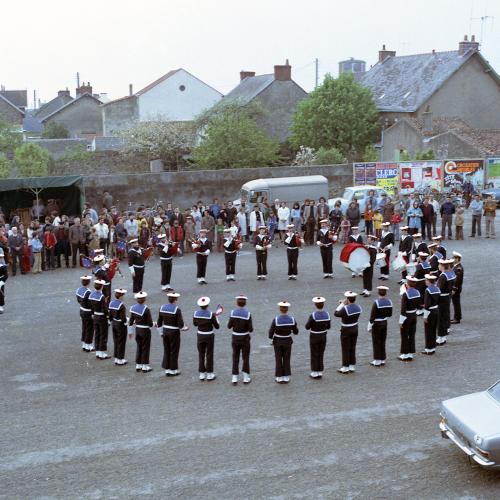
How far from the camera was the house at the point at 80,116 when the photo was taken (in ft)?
249

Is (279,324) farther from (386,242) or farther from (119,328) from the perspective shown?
(386,242)

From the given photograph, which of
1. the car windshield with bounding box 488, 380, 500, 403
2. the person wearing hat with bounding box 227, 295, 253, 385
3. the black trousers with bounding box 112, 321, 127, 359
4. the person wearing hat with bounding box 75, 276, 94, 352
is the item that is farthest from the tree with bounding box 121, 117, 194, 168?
the car windshield with bounding box 488, 380, 500, 403

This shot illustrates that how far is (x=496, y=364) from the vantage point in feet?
46.1

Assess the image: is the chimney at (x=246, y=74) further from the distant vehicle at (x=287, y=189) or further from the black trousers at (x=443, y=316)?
the black trousers at (x=443, y=316)

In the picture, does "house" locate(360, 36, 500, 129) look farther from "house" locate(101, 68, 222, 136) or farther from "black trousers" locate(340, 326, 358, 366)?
"black trousers" locate(340, 326, 358, 366)

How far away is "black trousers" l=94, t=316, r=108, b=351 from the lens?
602 inches

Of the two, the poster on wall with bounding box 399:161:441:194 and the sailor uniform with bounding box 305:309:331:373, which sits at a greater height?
the poster on wall with bounding box 399:161:441:194

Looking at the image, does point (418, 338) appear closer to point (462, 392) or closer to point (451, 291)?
point (451, 291)

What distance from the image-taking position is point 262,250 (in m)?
21.6

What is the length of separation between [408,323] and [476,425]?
4.80 metres

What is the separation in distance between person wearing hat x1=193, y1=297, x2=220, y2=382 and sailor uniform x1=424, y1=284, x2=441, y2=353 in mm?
4166

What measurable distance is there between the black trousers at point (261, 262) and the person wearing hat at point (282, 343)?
320 inches

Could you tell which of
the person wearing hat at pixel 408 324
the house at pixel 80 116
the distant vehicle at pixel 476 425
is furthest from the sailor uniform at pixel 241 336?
the house at pixel 80 116

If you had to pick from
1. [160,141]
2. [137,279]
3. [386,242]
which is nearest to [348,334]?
[386,242]
